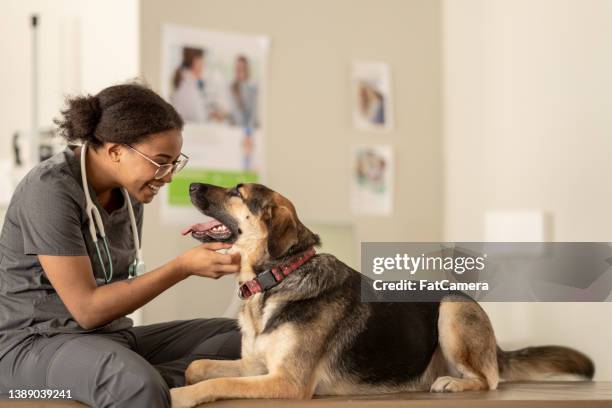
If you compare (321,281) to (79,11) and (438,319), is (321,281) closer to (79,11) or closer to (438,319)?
(438,319)

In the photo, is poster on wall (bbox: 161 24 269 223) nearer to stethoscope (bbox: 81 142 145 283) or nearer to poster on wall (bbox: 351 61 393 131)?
poster on wall (bbox: 351 61 393 131)

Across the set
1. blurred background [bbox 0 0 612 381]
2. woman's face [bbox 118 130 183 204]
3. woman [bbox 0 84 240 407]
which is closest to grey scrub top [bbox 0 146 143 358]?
woman [bbox 0 84 240 407]

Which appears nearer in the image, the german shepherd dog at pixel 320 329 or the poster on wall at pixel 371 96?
the german shepherd dog at pixel 320 329

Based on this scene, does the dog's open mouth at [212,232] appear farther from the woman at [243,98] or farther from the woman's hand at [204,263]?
the woman at [243,98]

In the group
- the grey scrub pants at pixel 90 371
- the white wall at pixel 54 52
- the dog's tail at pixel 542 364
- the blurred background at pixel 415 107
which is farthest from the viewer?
the white wall at pixel 54 52

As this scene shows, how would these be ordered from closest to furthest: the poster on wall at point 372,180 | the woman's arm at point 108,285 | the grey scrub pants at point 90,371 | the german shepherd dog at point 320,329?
the grey scrub pants at point 90,371, the woman's arm at point 108,285, the german shepherd dog at point 320,329, the poster on wall at point 372,180

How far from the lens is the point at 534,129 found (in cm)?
372

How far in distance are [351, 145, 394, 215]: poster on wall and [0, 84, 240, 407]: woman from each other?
1940 mm

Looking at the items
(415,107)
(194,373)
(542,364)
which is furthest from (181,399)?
(415,107)

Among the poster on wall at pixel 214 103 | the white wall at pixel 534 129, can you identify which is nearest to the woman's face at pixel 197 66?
the poster on wall at pixel 214 103

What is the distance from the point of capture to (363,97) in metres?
4.07

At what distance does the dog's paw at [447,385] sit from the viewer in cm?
210

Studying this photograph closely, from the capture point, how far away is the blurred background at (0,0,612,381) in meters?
3.45

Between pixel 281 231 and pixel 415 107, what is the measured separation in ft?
7.56
